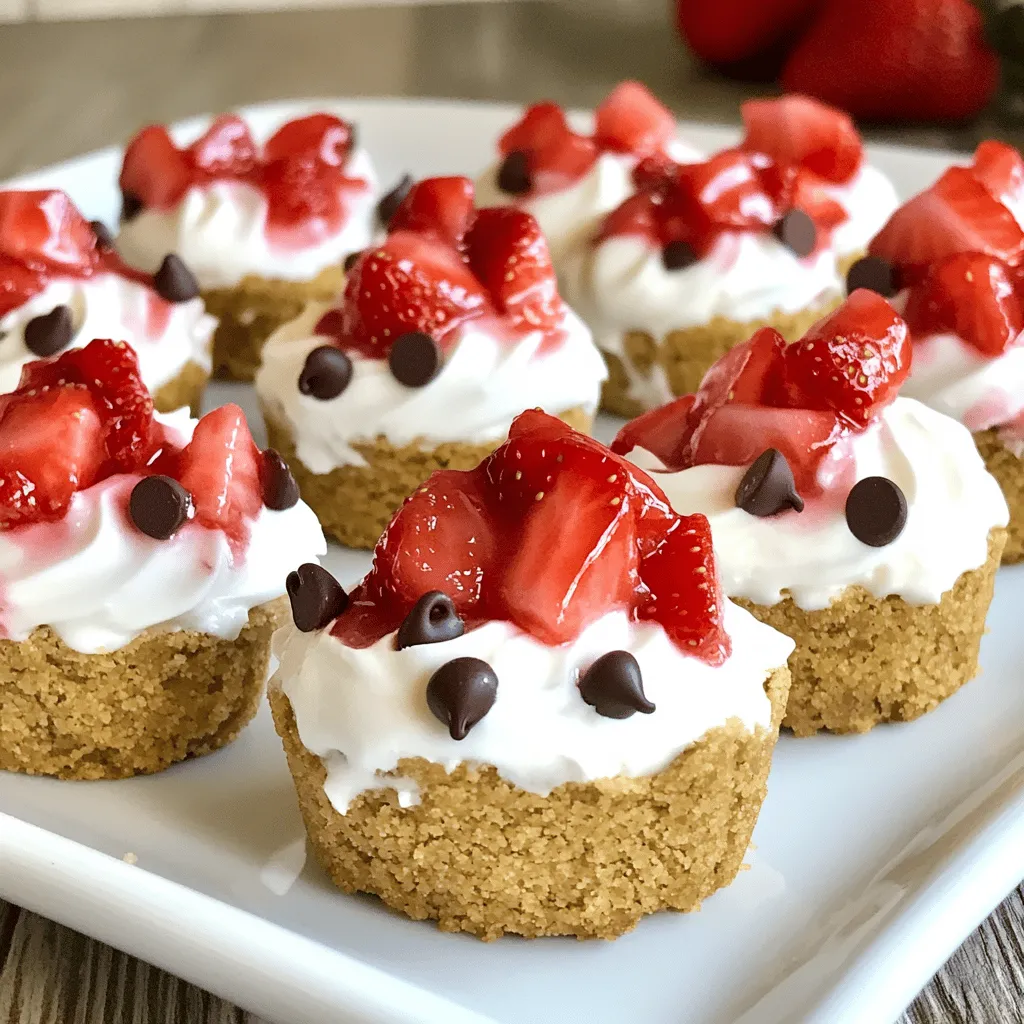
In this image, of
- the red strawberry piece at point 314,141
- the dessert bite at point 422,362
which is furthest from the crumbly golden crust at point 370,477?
the red strawberry piece at point 314,141

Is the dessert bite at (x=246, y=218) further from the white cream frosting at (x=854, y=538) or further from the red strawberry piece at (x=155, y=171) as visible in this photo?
the white cream frosting at (x=854, y=538)

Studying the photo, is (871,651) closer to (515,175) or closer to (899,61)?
(515,175)

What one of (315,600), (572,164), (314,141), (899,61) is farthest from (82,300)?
(899,61)

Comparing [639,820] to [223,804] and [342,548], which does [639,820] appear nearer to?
[223,804]

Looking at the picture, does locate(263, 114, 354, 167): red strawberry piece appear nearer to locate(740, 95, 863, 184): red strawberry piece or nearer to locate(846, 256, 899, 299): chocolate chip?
locate(740, 95, 863, 184): red strawberry piece

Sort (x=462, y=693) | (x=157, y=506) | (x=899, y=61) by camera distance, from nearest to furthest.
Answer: (x=462, y=693)
(x=157, y=506)
(x=899, y=61)

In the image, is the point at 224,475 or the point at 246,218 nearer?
the point at 224,475
